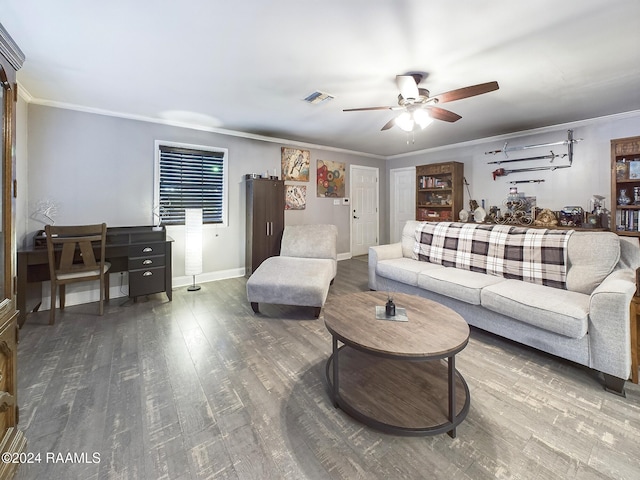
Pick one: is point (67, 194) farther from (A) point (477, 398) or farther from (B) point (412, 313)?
(A) point (477, 398)

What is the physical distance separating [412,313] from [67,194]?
4056 millimetres

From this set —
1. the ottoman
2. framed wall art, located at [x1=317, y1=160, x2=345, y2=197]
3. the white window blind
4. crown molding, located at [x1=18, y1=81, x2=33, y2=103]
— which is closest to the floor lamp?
the white window blind

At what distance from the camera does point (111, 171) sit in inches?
141

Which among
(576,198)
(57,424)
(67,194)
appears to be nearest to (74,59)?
(67,194)

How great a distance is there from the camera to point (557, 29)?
6.33ft

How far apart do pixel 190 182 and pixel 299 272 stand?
2.31m

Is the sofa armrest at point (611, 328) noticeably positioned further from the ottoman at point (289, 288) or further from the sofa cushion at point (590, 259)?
the ottoman at point (289, 288)

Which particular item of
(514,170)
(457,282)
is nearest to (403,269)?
(457,282)

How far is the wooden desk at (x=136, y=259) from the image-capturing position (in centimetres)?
299

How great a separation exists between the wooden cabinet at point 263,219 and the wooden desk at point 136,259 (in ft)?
4.17

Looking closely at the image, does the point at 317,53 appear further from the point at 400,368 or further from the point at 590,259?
the point at 590,259

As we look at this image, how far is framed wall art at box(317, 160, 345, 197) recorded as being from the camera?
5577 mm

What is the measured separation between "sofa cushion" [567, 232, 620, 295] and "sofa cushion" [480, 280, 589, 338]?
0.39 feet

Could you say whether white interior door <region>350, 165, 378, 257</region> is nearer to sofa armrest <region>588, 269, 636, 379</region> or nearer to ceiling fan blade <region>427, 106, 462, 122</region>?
ceiling fan blade <region>427, 106, 462, 122</region>
